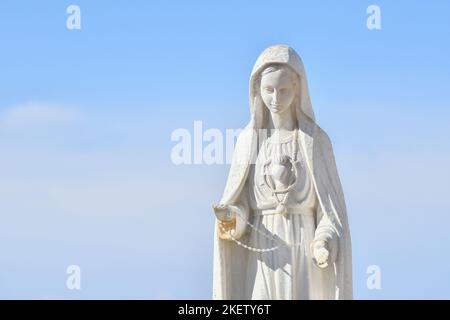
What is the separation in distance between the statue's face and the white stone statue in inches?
0.6

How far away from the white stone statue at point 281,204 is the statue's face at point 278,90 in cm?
1

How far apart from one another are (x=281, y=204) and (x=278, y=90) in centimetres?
161

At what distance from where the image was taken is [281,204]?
50844mm

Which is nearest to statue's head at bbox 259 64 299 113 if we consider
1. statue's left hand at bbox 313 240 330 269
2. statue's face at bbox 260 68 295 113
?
statue's face at bbox 260 68 295 113

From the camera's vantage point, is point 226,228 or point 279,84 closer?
point 226,228

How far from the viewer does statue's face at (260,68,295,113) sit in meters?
50.9

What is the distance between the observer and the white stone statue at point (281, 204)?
50625mm

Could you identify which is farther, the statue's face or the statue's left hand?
the statue's face

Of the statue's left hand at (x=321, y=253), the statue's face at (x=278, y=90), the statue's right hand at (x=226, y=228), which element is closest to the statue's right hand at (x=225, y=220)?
the statue's right hand at (x=226, y=228)

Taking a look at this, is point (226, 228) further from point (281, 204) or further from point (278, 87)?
point (278, 87)

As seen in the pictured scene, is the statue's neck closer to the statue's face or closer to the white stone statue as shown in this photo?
the white stone statue

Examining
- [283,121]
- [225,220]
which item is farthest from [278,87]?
[225,220]
